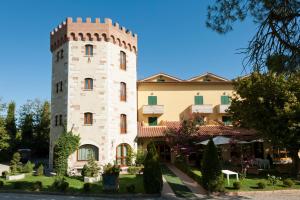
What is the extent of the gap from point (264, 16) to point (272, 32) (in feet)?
4.40

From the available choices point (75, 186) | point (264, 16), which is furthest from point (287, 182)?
point (75, 186)

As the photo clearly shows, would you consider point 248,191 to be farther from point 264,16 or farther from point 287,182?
point 264,16

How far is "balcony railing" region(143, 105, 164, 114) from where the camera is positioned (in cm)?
3030

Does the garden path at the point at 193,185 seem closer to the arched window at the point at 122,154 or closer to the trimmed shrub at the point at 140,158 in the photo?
the trimmed shrub at the point at 140,158

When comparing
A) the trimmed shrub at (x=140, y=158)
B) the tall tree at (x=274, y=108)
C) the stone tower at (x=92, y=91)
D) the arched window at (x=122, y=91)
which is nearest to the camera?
the tall tree at (x=274, y=108)

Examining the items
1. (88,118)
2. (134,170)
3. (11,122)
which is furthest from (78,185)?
(11,122)

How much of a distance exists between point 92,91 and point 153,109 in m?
9.08

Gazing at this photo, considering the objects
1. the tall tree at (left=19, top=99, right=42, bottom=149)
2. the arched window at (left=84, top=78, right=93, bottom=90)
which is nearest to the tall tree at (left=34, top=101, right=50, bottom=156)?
the tall tree at (left=19, top=99, right=42, bottom=149)

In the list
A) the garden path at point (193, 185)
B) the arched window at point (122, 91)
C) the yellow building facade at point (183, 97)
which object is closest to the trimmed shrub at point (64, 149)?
the arched window at point (122, 91)

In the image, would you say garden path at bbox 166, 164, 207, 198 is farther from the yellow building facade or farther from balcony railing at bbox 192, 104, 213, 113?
balcony railing at bbox 192, 104, 213, 113

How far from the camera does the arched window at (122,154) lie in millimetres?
24500

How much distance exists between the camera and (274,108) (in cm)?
1912

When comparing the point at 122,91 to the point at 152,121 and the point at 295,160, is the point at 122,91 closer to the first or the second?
the point at 152,121

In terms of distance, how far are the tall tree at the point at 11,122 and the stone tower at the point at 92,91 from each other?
53.9 feet
